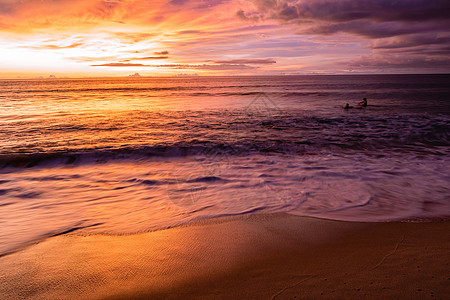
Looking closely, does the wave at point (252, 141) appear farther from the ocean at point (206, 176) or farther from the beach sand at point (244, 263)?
the beach sand at point (244, 263)

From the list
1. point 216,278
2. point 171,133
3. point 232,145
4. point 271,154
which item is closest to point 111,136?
point 171,133

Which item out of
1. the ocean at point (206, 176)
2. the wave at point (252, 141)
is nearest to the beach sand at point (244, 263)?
the ocean at point (206, 176)

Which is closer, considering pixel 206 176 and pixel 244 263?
pixel 244 263

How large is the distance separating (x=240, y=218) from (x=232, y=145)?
7026 mm

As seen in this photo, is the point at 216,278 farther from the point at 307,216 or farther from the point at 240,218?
the point at 307,216

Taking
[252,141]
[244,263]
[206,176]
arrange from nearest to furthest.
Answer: [244,263], [206,176], [252,141]

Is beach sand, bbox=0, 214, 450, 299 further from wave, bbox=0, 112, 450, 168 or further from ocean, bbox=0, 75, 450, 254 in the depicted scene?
wave, bbox=0, 112, 450, 168

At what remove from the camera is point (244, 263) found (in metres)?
3.45

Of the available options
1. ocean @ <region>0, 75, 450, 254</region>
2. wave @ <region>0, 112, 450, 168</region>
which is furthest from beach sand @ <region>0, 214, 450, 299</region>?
wave @ <region>0, 112, 450, 168</region>

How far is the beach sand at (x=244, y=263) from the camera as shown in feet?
9.25

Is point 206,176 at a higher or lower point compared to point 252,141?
lower

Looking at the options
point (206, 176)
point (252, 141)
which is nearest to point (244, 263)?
point (206, 176)

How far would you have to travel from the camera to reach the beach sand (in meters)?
2.82

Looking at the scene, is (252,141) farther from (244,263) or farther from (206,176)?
(244,263)
